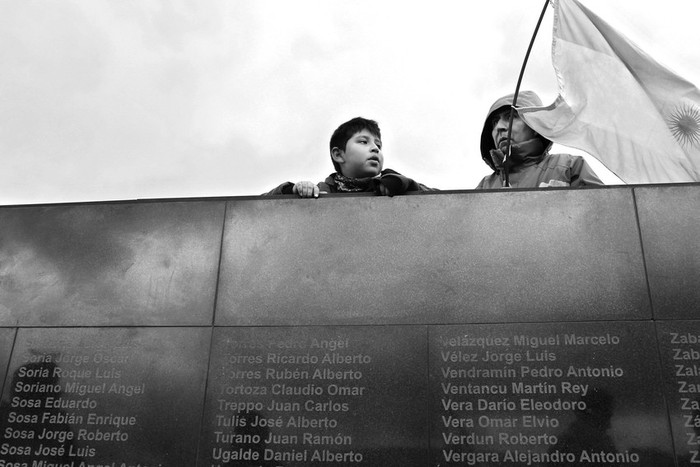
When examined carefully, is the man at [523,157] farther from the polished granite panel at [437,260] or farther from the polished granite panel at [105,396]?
the polished granite panel at [105,396]

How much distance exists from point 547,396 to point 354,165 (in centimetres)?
307

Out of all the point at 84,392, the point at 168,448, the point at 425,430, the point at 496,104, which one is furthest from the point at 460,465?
the point at 496,104

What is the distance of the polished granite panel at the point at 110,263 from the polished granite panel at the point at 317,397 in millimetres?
645

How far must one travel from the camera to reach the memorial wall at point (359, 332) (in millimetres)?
5312

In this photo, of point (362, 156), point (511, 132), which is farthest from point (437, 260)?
point (511, 132)

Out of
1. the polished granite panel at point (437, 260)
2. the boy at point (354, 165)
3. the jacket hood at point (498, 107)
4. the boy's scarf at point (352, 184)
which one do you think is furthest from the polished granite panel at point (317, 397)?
the jacket hood at point (498, 107)

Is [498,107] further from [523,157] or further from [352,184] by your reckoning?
[352,184]

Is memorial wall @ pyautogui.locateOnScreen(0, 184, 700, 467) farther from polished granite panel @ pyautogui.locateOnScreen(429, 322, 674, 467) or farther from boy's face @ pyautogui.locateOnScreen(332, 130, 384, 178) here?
boy's face @ pyautogui.locateOnScreen(332, 130, 384, 178)

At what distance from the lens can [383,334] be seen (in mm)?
5754

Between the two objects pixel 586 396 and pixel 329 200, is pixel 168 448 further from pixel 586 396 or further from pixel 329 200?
pixel 586 396

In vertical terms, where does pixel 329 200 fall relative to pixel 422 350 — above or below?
above

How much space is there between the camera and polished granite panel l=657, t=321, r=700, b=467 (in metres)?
5.09

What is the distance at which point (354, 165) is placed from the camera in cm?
729

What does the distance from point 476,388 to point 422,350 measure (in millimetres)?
511
